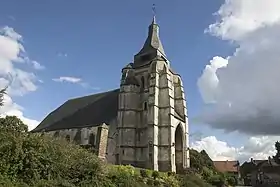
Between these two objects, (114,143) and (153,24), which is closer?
(114,143)

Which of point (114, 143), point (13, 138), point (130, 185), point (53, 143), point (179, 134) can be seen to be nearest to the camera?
point (13, 138)

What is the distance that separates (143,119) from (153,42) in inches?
555

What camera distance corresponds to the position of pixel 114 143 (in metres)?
49.2

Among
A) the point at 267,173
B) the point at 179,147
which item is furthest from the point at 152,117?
the point at 267,173

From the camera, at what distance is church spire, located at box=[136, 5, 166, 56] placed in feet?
185

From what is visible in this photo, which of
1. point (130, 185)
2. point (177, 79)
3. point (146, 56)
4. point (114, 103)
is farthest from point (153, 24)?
point (130, 185)

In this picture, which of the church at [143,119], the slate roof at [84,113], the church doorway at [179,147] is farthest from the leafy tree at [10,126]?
the church doorway at [179,147]

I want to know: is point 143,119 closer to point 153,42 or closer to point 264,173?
point 153,42

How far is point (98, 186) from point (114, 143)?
101 feet

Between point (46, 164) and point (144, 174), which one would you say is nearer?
point (46, 164)

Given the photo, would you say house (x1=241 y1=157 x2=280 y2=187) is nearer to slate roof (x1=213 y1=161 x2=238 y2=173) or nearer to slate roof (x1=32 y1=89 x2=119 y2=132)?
slate roof (x1=213 y1=161 x2=238 y2=173)

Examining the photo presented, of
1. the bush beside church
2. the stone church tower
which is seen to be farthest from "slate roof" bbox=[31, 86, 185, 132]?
the bush beside church

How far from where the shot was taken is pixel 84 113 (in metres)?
56.1

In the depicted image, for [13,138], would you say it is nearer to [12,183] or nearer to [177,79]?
[12,183]
